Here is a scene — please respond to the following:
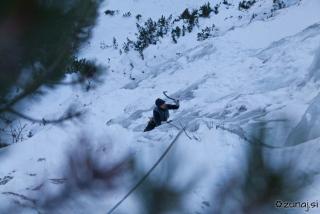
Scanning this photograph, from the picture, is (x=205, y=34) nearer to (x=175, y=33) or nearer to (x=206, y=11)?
(x=175, y=33)

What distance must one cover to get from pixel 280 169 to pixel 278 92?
12.1ft

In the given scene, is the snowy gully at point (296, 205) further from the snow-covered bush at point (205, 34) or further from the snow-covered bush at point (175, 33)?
the snow-covered bush at point (175, 33)

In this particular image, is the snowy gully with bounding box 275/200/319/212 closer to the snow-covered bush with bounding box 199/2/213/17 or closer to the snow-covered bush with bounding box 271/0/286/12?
the snow-covered bush with bounding box 271/0/286/12

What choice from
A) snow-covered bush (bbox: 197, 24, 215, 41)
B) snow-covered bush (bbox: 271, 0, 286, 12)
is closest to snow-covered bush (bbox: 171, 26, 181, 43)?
snow-covered bush (bbox: 197, 24, 215, 41)

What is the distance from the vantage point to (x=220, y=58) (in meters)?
9.17

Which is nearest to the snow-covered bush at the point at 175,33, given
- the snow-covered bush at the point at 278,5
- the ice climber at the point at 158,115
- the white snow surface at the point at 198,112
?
the white snow surface at the point at 198,112

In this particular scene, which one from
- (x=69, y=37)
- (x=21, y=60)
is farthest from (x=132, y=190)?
(x=69, y=37)

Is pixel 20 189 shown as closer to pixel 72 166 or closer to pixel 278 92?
pixel 72 166

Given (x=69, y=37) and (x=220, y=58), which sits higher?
(x=69, y=37)

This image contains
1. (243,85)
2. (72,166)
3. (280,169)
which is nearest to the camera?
(280,169)

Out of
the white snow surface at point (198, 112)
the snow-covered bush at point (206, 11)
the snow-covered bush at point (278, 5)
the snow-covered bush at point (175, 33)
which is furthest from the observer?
the snow-covered bush at point (206, 11)

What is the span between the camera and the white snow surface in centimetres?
180

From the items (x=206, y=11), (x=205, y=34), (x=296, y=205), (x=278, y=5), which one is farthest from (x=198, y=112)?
(x=206, y=11)

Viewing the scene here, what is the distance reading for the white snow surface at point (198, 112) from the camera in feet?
5.92
